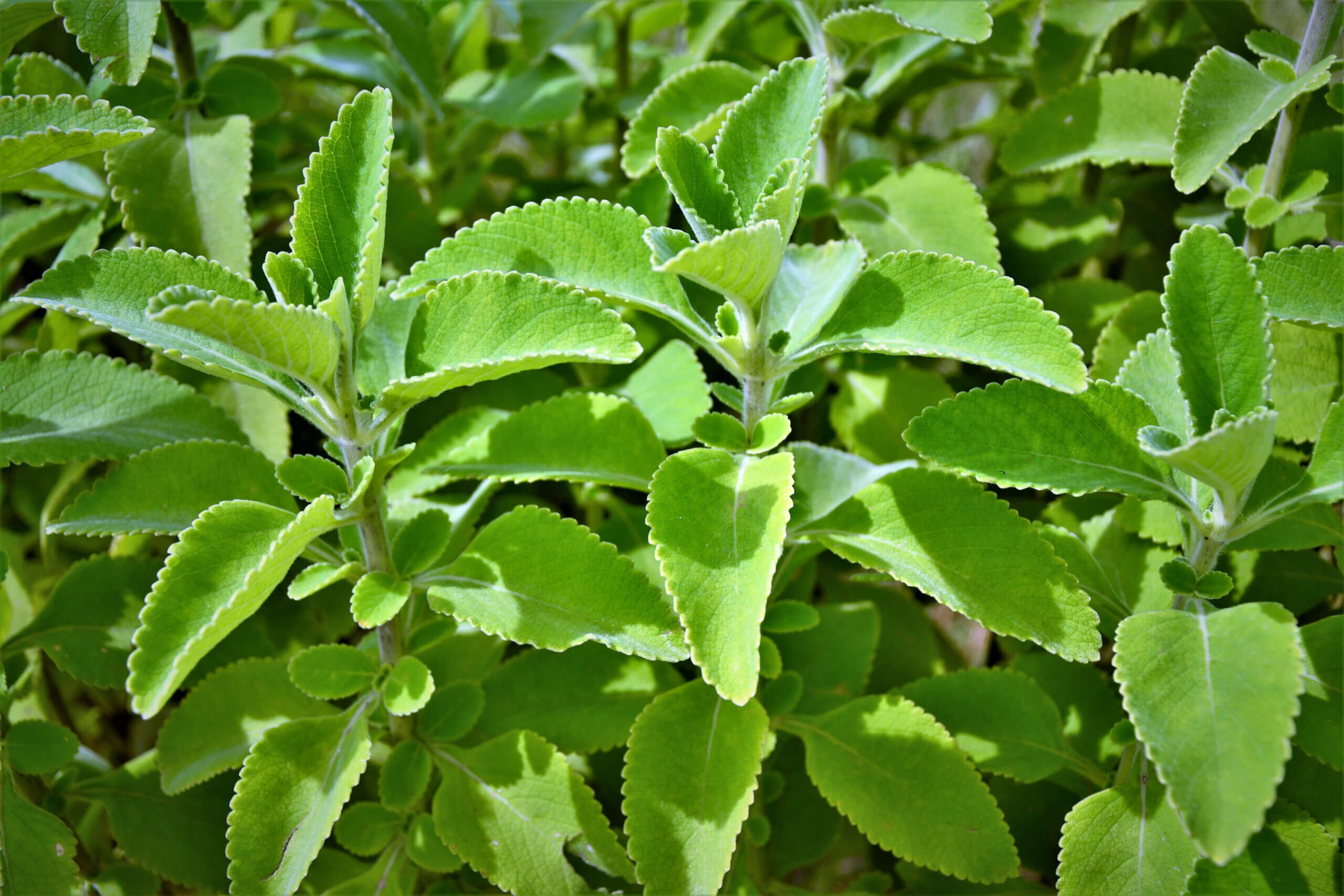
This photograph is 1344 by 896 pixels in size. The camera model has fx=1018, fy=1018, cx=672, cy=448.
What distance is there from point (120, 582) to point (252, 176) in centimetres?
59

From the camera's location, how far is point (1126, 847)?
1000 millimetres

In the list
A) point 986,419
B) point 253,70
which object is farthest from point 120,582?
point 986,419

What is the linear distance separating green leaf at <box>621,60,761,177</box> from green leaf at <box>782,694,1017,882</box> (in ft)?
2.39

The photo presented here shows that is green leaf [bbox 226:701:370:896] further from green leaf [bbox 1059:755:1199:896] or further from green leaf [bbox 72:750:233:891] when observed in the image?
green leaf [bbox 1059:755:1199:896]

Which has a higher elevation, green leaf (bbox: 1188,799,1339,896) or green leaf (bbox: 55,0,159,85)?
green leaf (bbox: 55,0,159,85)

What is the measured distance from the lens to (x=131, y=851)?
3.90 ft

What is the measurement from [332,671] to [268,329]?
0.40 meters

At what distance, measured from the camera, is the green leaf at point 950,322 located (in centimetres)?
87

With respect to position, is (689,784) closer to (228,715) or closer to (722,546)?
(722,546)

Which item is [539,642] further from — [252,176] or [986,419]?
[252,176]

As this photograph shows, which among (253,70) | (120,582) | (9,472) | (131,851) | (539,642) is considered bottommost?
(131,851)

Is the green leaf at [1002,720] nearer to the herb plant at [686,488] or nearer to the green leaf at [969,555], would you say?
the herb plant at [686,488]

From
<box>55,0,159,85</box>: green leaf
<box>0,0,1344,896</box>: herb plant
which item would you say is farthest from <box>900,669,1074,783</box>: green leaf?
<box>55,0,159,85</box>: green leaf

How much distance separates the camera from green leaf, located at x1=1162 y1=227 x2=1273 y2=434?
920 mm
